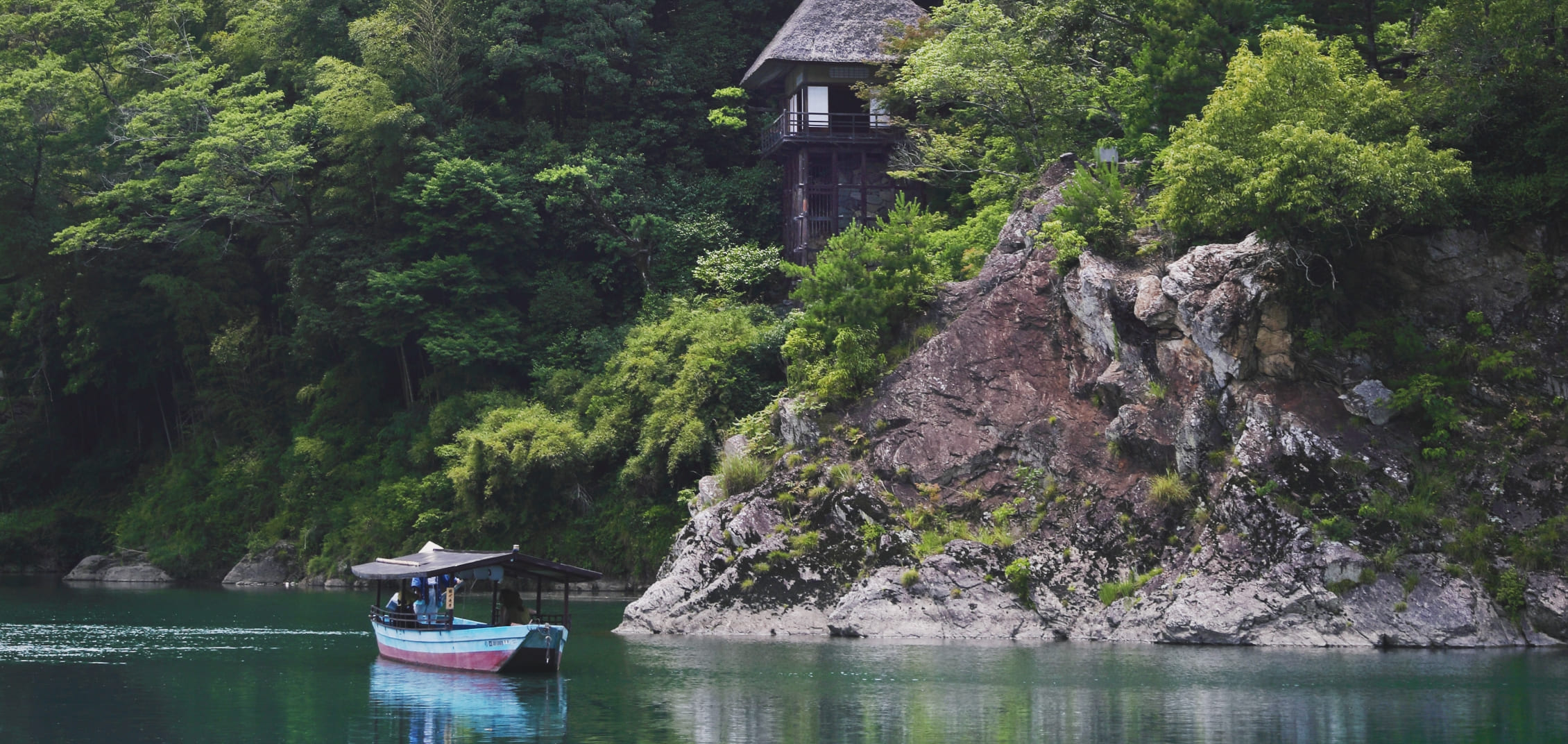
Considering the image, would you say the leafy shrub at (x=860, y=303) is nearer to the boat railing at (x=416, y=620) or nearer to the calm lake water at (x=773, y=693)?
the calm lake water at (x=773, y=693)

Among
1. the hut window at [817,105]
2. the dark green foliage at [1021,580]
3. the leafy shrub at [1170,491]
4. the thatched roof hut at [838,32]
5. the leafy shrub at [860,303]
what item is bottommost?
the dark green foliage at [1021,580]

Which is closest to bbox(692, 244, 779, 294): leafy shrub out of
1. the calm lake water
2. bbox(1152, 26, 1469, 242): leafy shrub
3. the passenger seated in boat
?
the calm lake water

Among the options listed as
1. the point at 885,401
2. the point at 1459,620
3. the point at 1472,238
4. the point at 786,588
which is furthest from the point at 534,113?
the point at 1459,620

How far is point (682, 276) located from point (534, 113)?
905 cm

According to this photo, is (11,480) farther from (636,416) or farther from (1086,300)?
(1086,300)

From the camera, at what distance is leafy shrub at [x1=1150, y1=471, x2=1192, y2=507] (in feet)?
113

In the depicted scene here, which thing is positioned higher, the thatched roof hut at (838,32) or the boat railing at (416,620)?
the thatched roof hut at (838,32)

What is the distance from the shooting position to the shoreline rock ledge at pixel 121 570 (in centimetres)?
5556

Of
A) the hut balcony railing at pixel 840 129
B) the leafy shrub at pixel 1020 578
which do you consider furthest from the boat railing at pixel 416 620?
the hut balcony railing at pixel 840 129

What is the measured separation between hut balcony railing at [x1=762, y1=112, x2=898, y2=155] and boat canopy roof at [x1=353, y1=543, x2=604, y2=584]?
23335 millimetres

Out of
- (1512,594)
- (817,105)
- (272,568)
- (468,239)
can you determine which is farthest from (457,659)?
(817,105)

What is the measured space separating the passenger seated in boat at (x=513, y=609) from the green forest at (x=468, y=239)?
1149 cm

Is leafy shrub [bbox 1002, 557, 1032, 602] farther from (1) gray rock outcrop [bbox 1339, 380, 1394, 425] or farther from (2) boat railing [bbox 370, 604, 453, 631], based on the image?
(2) boat railing [bbox 370, 604, 453, 631]

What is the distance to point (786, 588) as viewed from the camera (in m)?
36.1
